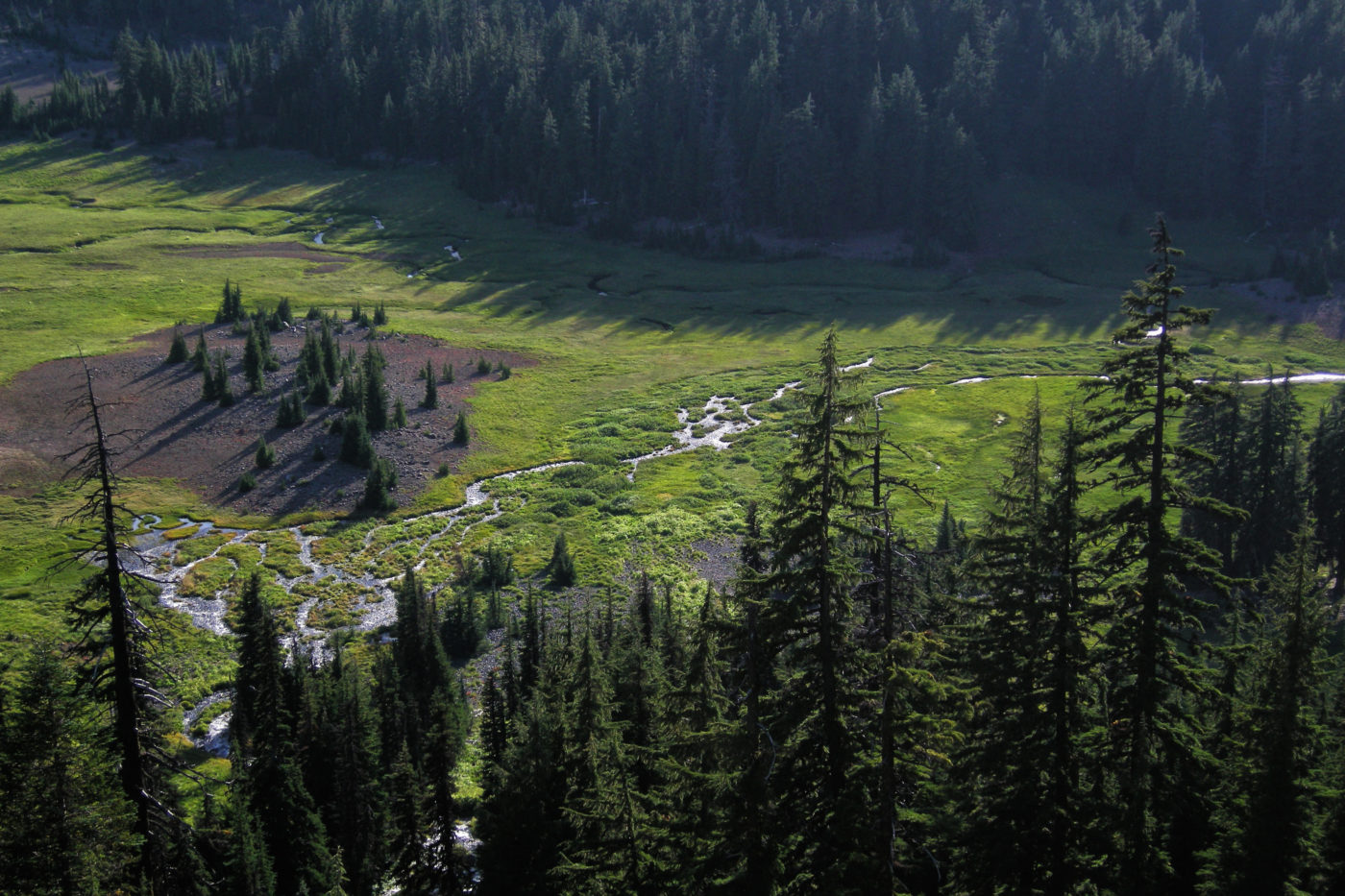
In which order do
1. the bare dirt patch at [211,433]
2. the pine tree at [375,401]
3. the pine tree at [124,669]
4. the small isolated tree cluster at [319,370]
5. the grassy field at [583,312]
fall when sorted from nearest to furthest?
the pine tree at [124,669] → the bare dirt patch at [211,433] → the grassy field at [583,312] → the pine tree at [375,401] → the small isolated tree cluster at [319,370]

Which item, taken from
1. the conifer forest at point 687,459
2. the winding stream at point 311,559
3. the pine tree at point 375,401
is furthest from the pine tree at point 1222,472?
the pine tree at point 375,401

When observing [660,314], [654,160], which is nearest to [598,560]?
[660,314]

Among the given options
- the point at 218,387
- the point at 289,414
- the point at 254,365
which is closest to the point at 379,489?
the point at 289,414

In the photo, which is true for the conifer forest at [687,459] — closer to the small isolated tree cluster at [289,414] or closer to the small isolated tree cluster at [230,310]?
the small isolated tree cluster at [230,310]

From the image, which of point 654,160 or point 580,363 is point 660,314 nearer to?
point 580,363

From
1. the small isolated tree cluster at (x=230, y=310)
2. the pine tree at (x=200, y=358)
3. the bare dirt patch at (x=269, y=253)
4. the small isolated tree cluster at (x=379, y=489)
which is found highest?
the bare dirt patch at (x=269, y=253)

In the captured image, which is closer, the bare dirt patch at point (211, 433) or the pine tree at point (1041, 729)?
the pine tree at point (1041, 729)

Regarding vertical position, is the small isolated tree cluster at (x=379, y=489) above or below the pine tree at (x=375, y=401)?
below

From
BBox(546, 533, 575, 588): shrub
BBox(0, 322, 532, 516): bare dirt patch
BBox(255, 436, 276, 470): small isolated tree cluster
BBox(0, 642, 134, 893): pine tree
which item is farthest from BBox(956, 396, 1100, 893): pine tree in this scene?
BBox(255, 436, 276, 470): small isolated tree cluster
